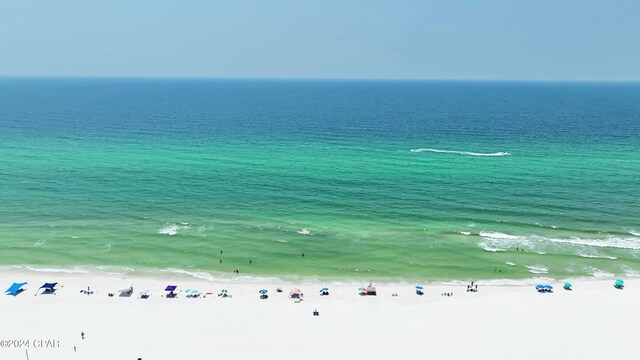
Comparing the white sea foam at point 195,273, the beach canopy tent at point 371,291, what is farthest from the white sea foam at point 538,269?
the white sea foam at point 195,273

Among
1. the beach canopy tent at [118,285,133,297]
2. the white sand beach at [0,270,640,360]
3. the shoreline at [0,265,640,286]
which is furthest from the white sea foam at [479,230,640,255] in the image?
the beach canopy tent at [118,285,133,297]

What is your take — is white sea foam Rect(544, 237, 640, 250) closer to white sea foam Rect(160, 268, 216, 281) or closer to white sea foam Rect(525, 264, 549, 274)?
white sea foam Rect(525, 264, 549, 274)

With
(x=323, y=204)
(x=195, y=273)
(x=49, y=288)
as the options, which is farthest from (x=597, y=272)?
(x=49, y=288)

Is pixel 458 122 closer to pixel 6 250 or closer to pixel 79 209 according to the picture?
pixel 79 209

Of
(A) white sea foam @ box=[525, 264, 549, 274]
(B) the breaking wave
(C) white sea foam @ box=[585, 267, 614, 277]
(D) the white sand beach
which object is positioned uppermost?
(B) the breaking wave

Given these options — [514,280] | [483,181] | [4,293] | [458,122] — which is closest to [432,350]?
[514,280]

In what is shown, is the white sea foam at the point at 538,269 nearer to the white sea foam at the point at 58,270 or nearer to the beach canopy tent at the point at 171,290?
the beach canopy tent at the point at 171,290
